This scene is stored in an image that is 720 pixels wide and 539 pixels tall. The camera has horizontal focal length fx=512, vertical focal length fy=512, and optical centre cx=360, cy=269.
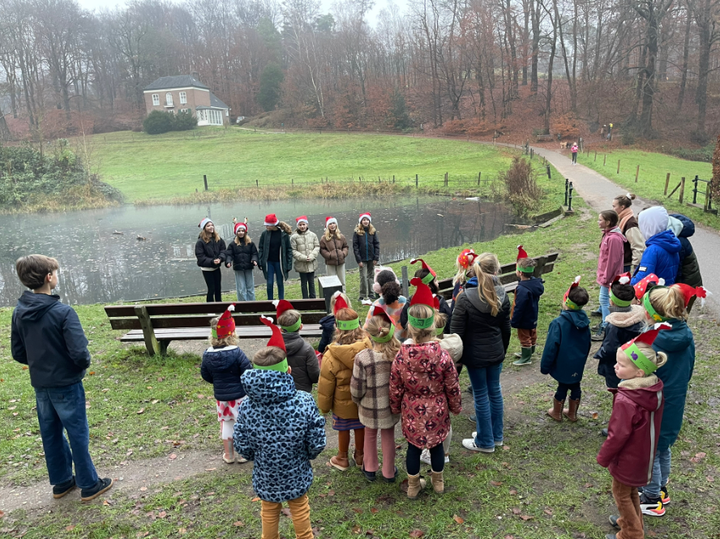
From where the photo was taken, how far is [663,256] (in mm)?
6188

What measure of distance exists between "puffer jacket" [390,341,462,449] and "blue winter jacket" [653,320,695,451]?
1506mm

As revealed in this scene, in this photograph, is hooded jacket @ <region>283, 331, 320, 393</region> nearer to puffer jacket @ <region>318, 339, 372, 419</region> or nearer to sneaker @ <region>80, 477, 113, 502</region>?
puffer jacket @ <region>318, 339, 372, 419</region>

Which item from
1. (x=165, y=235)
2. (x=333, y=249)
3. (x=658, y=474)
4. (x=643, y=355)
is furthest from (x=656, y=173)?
(x=643, y=355)

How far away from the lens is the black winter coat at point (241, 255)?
32.4 feet

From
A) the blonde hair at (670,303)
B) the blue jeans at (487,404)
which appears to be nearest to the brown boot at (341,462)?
the blue jeans at (487,404)

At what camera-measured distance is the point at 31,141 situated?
39.7 m

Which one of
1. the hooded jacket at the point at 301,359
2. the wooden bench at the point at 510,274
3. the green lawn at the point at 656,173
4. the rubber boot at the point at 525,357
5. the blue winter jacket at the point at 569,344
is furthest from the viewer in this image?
the green lawn at the point at 656,173

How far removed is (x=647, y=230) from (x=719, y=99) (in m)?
51.8

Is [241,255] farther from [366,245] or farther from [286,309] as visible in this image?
[286,309]

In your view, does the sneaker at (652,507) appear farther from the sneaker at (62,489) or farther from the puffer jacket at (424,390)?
the sneaker at (62,489)

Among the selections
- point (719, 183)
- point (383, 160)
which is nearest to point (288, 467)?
point (719, 183)

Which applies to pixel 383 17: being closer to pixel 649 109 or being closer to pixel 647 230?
pixel 649 109

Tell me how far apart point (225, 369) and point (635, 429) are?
10.8ft

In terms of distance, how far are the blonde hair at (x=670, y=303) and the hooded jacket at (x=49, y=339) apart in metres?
4.48
